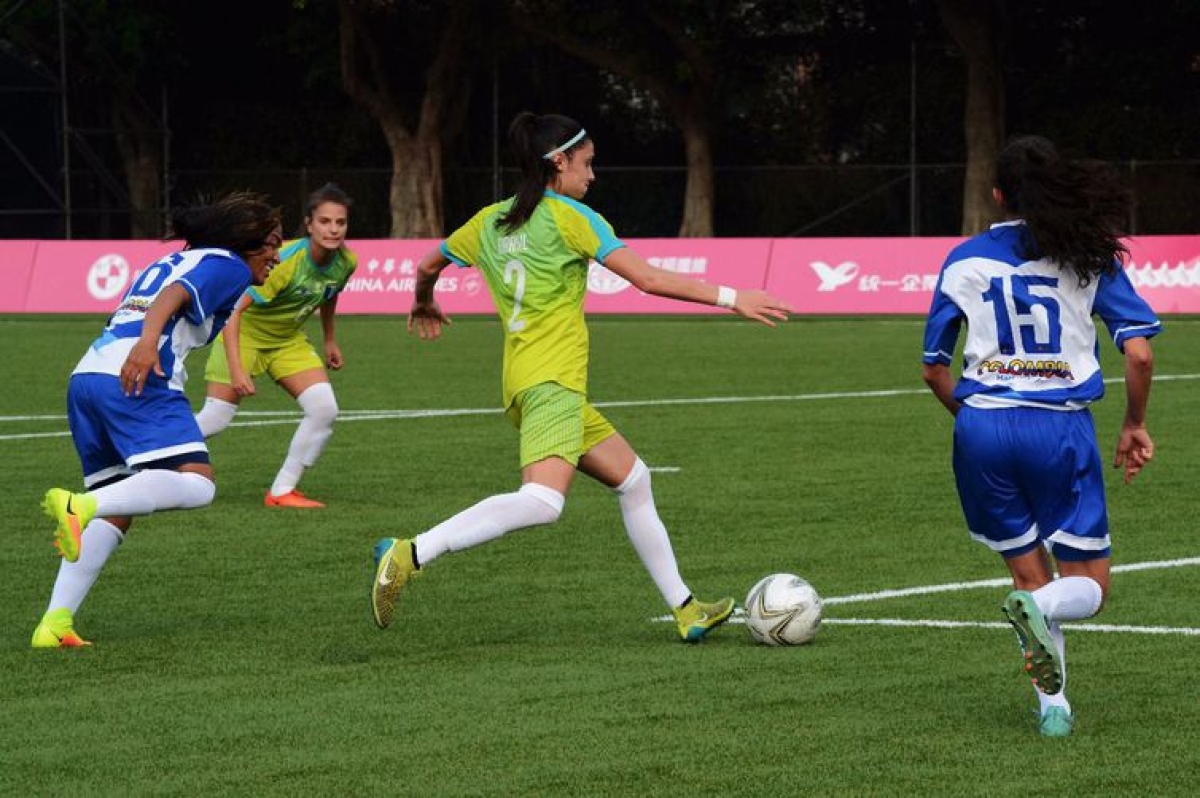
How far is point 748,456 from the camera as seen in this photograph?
14.9 meters

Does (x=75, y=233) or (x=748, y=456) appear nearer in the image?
(x=748, y=456)

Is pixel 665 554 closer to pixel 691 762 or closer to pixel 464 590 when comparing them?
pixel 464 590

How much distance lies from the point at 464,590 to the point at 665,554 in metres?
1.45

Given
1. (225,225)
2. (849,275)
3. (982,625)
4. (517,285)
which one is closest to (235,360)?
(225,225)

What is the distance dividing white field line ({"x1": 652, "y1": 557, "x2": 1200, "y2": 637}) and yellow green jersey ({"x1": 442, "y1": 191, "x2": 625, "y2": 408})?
1.13 m

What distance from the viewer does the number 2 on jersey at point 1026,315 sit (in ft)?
21.9

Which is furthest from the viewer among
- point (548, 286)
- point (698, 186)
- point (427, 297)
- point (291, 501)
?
point (698, 186)

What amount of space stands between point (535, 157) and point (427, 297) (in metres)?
1.06

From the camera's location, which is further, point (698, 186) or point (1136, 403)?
point (698, 186)

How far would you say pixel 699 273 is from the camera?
3147 cm

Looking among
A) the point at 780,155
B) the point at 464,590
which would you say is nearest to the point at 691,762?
the point at 464,590

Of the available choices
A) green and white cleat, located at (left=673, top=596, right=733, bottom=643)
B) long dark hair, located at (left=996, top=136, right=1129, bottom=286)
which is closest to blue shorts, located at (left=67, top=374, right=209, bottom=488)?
green and white cleat, located at (left=673, top=596, right=733, bottom=643)

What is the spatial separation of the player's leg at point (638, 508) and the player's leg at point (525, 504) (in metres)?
0.22

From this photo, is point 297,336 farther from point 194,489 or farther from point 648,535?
point 648,535
